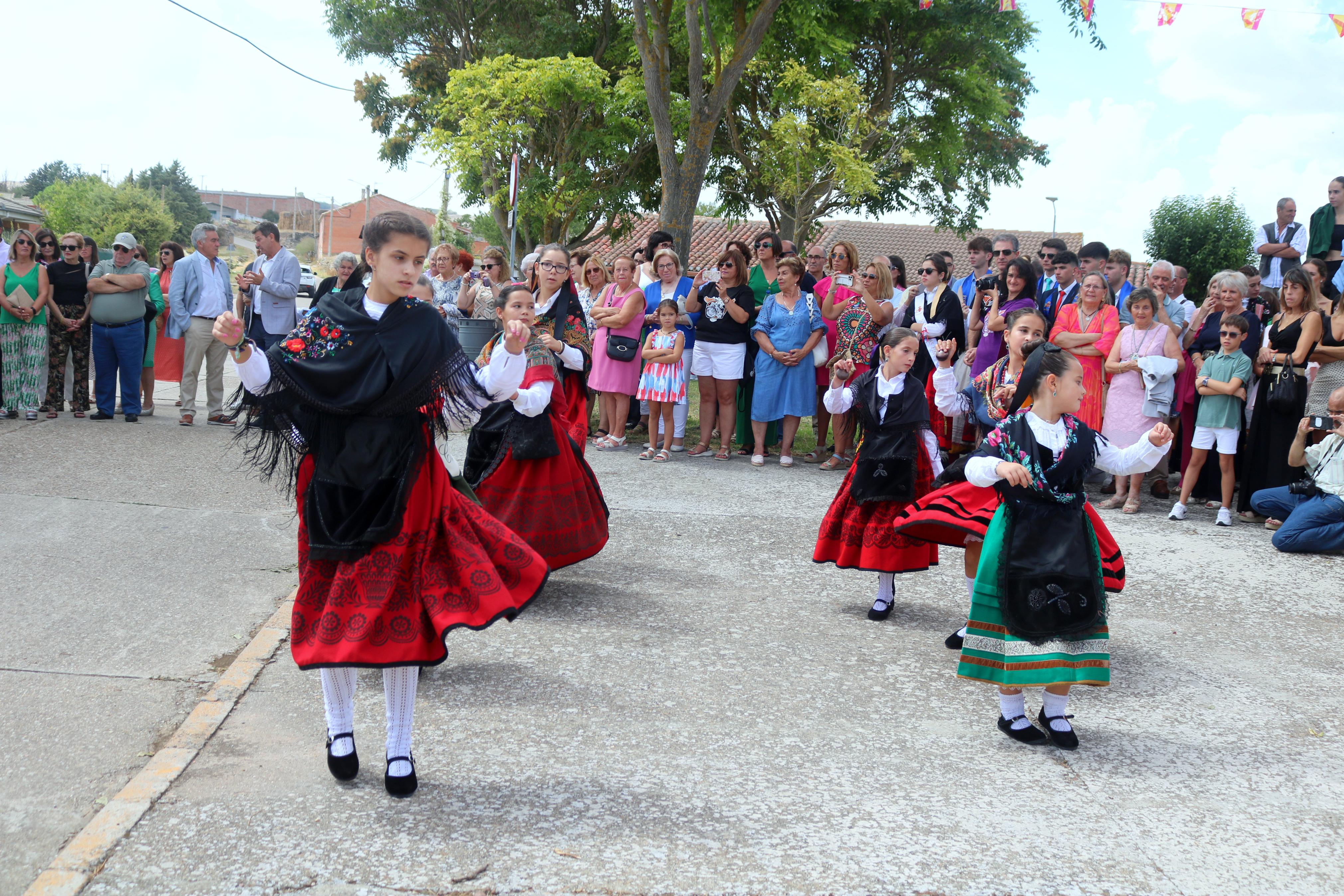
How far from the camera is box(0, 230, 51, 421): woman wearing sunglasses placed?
1048 cm

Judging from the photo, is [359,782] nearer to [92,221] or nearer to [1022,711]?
[1022,711]

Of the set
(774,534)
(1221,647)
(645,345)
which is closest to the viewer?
(1221,647)

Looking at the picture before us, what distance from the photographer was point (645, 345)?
422 inches

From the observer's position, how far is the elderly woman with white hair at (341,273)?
8953mm

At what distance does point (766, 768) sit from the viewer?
12.7 ft

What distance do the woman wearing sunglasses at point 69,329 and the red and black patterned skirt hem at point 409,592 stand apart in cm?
875

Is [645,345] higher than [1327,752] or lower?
higher

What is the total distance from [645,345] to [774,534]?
3.62 meters

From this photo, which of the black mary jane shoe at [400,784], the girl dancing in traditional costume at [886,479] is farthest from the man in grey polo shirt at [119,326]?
the black mary jane shoe at [400,784]

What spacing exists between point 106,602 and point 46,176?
119865mm

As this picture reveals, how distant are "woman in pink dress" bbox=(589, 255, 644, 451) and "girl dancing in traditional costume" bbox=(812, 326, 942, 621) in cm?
467

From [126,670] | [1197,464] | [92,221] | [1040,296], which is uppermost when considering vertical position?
[92,221]

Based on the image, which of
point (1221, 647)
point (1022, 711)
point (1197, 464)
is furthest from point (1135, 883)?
point (1197, 464)

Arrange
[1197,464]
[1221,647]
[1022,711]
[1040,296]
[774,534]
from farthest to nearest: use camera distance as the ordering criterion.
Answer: [1040,296] < [1197,464] < [774,534] < [1221,647] < [1022,711]
